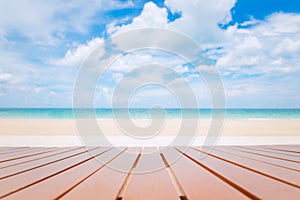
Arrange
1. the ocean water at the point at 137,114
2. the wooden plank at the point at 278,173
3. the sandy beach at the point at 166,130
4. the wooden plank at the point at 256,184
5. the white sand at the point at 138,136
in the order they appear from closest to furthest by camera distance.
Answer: the wooden plank at the point at 256,184
the wooden plank at the point at 278,173
the white sand at the point at 138,136
the sandy beach at the point at 166,130
the ocean water at the point at 137,114

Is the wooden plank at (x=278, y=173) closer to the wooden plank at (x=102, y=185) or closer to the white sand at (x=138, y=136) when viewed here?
the wooden plank at (x=102, y=185)

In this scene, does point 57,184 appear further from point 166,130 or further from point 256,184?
point 166,130

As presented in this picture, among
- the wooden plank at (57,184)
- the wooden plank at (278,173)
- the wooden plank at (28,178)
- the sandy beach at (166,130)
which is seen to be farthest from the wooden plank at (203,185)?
the sandy beach at (166,130)

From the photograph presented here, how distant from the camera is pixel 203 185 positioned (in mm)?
770

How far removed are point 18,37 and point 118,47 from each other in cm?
2820

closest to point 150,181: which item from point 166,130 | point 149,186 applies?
point 149,186

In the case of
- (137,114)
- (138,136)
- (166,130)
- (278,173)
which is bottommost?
(278,173)

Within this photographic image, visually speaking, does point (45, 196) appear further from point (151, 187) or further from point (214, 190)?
point (214, 190)

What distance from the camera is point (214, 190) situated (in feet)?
2.35

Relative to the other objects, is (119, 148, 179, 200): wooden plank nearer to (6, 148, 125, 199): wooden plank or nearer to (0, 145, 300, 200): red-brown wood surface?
(0, 145, 300, 200): red-brown wood surface

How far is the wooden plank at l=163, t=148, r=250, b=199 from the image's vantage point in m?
0.67

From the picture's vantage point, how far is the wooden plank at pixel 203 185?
0.67 meters

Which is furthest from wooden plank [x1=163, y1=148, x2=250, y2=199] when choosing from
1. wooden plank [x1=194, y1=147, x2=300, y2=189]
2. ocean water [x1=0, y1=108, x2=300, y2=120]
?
ocean water [x1=0, y1=108, x2=300, y2=120]

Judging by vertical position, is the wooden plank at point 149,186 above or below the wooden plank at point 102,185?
below
